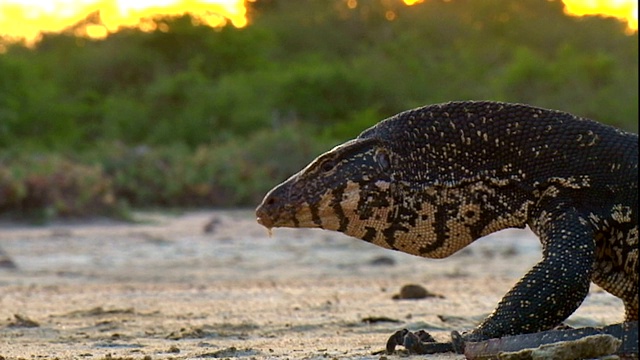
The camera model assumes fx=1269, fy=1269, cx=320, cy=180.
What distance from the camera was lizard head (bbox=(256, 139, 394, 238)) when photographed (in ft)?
13.1

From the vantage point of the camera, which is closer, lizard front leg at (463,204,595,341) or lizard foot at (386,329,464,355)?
lizard front leg at (463,204,595,341)

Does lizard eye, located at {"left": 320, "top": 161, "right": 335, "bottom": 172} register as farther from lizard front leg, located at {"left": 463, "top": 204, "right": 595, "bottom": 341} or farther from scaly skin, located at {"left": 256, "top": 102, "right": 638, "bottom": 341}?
lizard front leg, located at {"left": 463, "top": 204, "right": 595, "bottom": 341}

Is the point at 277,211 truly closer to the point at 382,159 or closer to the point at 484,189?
the point at 382,159

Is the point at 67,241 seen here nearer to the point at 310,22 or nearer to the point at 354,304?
the point at 354,304

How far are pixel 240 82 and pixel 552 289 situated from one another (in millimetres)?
29310

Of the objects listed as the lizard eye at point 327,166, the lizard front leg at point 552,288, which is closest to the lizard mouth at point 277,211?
the lizard eye at point 327,166

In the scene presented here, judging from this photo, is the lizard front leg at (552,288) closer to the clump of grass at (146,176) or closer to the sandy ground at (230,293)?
the sandy ground at (230,293)

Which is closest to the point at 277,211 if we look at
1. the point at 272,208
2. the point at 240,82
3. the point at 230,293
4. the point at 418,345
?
the point at 272,208


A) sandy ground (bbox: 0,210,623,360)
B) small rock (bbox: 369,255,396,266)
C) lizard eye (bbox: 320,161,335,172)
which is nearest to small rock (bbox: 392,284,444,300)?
sandy ground (bbox: 0,210,623,360)

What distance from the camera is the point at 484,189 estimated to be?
13.1 feet

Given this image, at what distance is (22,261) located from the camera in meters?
9.75

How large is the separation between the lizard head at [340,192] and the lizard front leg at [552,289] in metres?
0.50

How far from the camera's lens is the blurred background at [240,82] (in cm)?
1902

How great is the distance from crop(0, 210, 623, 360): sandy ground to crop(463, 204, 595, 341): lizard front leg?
25 centimetres
